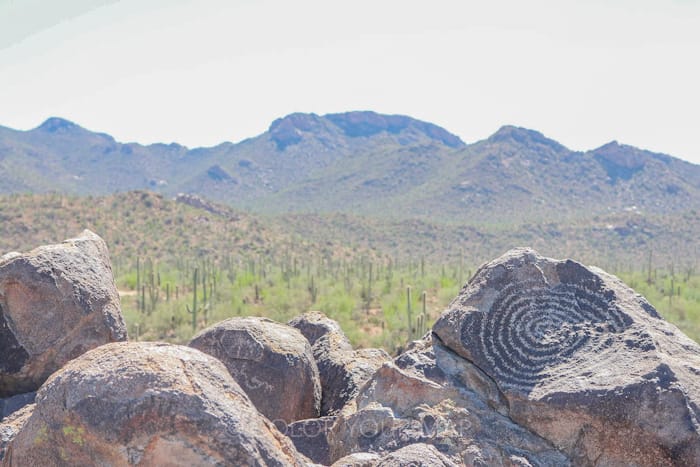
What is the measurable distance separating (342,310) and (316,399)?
59.2 ft

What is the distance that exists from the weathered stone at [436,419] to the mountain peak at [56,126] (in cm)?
18458

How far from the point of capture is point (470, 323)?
263 inches

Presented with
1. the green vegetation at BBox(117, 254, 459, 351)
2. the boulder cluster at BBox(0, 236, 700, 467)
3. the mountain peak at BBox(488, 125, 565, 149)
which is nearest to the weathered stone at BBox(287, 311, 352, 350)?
the boulder cluster at BBox(0, 236, 700, 467)

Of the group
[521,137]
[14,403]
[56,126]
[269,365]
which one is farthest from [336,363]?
[56,126]

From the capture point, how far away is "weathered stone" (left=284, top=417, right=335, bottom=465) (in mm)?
7152

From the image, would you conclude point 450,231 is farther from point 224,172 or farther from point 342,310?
point 224,172

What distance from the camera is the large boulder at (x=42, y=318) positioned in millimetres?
6863

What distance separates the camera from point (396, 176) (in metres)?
108

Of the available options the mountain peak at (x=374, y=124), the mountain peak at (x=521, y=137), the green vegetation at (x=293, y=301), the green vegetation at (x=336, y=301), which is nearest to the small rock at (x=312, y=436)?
the green vegetation at (x=336, y=301)

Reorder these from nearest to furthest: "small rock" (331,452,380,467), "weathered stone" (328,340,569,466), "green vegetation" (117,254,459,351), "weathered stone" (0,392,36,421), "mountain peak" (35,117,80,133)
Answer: "small rock" (331,452,380,467) < "weathered stone" (328,340,569,466) < "weathered stone" (0,392,36,421) < "green vegetation" (117,254,459,351) < "mountain peak" (35,117,80,133)

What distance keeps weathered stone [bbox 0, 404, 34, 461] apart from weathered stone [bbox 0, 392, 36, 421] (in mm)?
482

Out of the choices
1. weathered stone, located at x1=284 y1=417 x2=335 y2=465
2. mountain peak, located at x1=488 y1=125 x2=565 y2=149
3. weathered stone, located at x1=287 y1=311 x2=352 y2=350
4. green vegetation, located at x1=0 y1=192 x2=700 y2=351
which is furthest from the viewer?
mountain peak, located at x1=488 y1=125 x2=565 y2=149

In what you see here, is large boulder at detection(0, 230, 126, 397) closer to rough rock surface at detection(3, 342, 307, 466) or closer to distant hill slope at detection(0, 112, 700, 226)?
rough rock surface at detection(3, 342, 307, 466)

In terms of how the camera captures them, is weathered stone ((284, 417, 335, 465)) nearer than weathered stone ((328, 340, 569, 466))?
No
